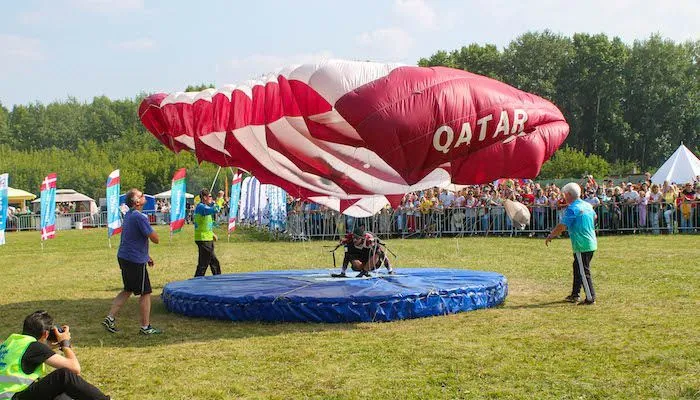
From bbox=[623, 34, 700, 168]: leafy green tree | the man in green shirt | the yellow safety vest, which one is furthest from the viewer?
bbox=[623, 34, 700, 168]: leafy green tree

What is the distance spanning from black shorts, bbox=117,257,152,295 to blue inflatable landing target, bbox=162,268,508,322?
901mm

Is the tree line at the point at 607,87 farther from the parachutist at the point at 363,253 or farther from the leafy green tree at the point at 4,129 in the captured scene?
the parachutist at the point at 363,253

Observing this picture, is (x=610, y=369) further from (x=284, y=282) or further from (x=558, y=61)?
(x=558, y=61)

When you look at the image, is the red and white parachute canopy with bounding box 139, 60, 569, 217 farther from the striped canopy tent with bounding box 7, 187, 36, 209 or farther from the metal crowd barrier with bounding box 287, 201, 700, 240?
the striped canopy tent with bounding box 7, 187, 36, 209

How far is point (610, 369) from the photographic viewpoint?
246 inches

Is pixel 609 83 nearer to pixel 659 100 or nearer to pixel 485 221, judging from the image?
pixel 659 100

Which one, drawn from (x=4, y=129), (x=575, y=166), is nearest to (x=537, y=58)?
(x=575, y=166)

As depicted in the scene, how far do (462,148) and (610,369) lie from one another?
3.43 m

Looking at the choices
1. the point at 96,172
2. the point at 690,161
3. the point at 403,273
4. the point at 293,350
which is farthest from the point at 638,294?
the point at 96,172

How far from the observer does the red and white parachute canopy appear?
27.8 feet

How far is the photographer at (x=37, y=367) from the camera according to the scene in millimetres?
4844

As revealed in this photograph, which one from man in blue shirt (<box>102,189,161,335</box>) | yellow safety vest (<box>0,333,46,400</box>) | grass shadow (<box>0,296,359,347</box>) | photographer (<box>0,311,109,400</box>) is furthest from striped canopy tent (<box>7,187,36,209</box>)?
yellow safety vest (<box>0,333,46,400</box>)

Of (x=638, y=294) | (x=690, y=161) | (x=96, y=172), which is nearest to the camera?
(x=638, y=294)

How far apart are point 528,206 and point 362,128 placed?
1551cm
